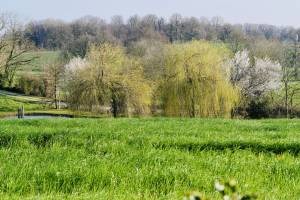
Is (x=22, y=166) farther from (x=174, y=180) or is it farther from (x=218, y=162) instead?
(x=218, y=162)

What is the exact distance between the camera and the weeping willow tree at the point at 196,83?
4294cm

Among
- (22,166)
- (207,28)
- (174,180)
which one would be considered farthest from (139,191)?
(207,28)

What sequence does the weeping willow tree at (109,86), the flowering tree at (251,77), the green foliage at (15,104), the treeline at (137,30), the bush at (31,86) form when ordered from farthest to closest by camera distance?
the treeline at (137,30) → the bush at (31,86) → the green foliage at (15,104) → the flowering tree at (251,77) → the weeping willow tree at (109,86)

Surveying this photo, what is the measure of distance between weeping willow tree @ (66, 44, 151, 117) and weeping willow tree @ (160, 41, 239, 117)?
5760mm

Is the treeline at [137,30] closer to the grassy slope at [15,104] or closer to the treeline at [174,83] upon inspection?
the grassy slope at [15,104]

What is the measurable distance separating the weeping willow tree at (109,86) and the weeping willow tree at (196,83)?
5.76 m

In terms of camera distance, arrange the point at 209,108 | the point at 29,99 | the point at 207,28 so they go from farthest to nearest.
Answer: the point at 207,28
the point at 29,99
the point at 209,108

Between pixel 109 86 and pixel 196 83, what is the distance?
9.90m

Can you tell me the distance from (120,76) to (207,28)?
114m

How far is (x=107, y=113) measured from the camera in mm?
48656

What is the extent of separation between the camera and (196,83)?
1687 inches

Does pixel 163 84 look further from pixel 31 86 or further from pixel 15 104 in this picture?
pixel 31 86

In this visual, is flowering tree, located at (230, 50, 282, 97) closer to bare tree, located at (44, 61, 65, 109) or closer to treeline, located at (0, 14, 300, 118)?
treeline, located at (0, 14, 300, 118)

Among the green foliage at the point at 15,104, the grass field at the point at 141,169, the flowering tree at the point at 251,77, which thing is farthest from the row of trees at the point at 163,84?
the grass field at the point at 141,169
